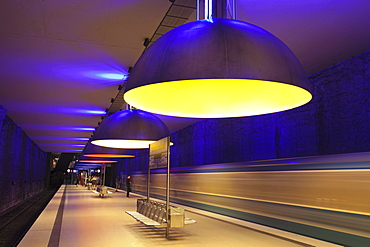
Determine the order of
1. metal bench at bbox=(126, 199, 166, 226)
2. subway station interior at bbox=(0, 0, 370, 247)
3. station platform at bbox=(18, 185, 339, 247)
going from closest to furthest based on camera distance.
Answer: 1. subway station interior at bbox=(0, 0, 370, 247)
2. station platform at bbox=(18, 185, 339, 247)
3. metal bench at bbox=(126, 199, 166, 226)

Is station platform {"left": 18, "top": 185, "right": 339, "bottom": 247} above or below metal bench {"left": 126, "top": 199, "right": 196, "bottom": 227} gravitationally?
below

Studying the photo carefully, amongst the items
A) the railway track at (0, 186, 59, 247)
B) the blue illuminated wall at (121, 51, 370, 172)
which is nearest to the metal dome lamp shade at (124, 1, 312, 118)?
the blue illuminated wall at (121, 51, 370, 172)

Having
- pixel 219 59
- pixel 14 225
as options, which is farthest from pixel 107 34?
pixel 14 225

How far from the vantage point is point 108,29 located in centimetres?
1032

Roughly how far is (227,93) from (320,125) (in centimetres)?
771

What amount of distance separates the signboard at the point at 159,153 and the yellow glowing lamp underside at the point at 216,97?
238cm

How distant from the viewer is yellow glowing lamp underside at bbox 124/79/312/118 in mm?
5590

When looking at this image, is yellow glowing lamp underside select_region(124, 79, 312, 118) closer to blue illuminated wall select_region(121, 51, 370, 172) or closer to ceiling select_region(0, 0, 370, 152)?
ceiling select_region(0, 0, 370, 152)

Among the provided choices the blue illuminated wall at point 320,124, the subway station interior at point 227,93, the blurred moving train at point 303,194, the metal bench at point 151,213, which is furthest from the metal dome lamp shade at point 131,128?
the blue illuminated wall at point 320,124

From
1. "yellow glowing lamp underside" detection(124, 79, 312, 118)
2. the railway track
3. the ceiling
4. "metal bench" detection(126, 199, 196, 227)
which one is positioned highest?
the ceiling

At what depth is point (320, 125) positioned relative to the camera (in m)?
12.6

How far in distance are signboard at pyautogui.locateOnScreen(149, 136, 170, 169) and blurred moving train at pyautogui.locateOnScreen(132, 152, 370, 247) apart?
374cm

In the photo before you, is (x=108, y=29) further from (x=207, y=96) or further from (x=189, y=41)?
(x=189, y=41)

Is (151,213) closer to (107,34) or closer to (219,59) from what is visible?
(107,34)
